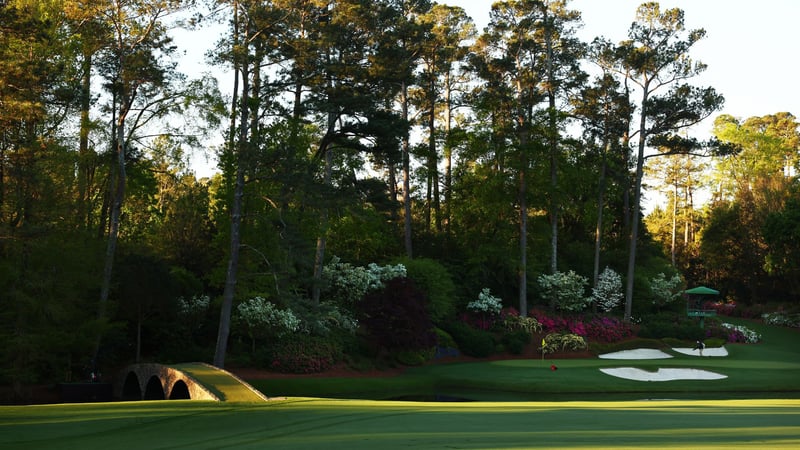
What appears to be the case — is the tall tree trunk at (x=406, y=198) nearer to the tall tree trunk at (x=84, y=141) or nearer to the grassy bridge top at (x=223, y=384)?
the tall tree trunk at (x=84, y=141)

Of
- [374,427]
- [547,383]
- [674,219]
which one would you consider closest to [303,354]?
[547,383]

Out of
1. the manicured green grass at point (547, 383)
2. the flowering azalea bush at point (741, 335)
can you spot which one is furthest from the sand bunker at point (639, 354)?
the flowering azalea bush at point (741, 335)

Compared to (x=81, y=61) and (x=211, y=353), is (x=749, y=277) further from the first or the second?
(x=81, y=61)

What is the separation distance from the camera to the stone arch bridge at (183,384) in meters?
17.4

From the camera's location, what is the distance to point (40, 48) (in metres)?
28.4

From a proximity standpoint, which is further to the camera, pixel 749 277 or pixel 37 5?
pixel 749 277

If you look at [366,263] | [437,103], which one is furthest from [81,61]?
[437,103]

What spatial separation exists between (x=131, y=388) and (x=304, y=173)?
1007cm

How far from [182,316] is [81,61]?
482 inches

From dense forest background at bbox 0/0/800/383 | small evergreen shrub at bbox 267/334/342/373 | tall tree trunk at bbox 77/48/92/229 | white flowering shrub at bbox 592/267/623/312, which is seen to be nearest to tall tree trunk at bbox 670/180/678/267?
dense forest background at bbox 0/0/800/383

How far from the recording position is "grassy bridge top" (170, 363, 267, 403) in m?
17.0

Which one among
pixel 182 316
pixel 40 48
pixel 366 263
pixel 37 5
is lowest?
pixel 182 316

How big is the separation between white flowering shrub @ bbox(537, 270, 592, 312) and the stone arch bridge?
81.0ft

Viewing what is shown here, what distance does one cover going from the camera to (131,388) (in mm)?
25750
